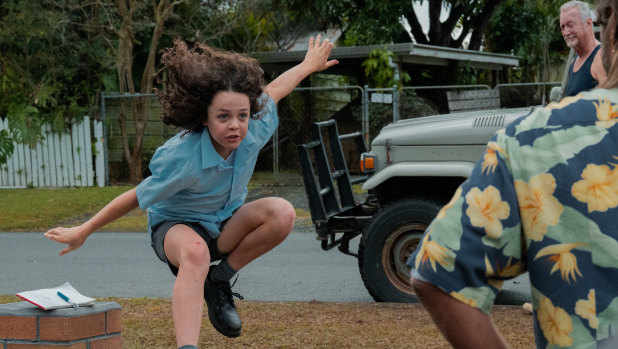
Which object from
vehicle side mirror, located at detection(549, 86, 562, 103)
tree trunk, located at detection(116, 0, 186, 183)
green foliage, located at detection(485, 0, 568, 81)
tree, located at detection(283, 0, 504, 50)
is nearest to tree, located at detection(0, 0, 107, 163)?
tree trunk, located at detection(116, 0, 186, 183)

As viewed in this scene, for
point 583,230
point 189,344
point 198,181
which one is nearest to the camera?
point 583,230

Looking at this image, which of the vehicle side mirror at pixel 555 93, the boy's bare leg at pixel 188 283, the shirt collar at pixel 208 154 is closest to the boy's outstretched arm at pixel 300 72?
the shirt collar at pixel 208 154

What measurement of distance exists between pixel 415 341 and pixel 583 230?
3.58m

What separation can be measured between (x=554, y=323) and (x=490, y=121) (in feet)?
15.6

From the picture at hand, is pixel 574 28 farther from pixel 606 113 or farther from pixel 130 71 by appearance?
pixel 130 71

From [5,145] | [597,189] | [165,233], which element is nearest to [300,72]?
[165,233]

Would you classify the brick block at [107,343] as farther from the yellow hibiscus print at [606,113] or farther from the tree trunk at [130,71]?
the tree trunk at [130,71]

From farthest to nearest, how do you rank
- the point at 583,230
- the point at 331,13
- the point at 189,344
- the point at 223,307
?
the point at 331,13 < the point at 223,307 < the point at 189,344 < the point at 583,230

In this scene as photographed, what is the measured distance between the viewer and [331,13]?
20.9 m

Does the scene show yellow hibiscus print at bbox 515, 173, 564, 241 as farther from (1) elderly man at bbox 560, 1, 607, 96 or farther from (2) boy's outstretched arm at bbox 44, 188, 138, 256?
(1) elderly man at bbox 560, 1, 607, 96

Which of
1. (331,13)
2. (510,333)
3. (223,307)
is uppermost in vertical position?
(331,13)

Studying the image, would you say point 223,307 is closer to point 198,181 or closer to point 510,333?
point 198,181

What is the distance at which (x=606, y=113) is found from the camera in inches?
57.4

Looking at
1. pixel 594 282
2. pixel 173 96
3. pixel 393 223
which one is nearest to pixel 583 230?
pixel 594 282
